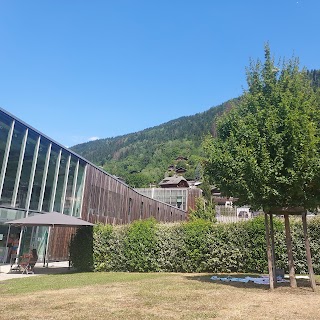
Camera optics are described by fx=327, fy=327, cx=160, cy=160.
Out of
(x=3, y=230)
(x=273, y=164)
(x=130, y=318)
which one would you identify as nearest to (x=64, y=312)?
(x=130, y=318)

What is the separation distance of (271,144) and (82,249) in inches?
426

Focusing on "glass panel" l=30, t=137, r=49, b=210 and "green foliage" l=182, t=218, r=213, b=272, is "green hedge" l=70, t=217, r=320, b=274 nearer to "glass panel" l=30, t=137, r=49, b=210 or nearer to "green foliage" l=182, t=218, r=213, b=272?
"green foliage" l=182, t=218, r=213, b=272

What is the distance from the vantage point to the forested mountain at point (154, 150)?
12162cm

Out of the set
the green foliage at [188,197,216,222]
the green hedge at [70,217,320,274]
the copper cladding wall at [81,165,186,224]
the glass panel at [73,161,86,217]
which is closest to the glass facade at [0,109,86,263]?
the glass panel at [73,161,86,217]

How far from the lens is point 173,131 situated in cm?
16488

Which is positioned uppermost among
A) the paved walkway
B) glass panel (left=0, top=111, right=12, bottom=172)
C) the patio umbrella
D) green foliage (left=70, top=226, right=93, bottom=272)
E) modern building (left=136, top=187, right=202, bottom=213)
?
modern building (left=136, top=187, right=202, bottom=213)

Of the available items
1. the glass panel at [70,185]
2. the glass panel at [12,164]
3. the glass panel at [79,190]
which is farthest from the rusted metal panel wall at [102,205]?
the glass panel at [12,164]

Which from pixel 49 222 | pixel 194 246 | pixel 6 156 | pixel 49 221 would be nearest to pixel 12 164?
pixel 6 156

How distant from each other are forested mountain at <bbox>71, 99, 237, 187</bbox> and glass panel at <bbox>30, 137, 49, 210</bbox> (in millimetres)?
81602

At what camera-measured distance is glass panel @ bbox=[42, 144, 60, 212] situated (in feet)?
71.7

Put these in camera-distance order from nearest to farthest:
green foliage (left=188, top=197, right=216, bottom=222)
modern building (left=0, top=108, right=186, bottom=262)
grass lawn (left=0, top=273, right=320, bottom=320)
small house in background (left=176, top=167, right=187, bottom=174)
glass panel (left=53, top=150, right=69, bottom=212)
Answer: grass lawn (left=0, top=273, right=320, bottom=320) < modern building (left=0, top=108, right=186, bottom=262) < glass panel (left=53, top=150, right=69, bottom=212) < green foliage (left=188, top=197, right=216, bottom=222) < small house in background (left=176, top=167, right=187, bottom=174)

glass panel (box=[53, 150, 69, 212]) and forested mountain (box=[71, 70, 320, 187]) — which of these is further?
forested mountain (box=[71, 70, 320, 187])

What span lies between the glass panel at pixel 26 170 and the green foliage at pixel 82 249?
4819 millimetres

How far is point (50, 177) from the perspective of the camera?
22531mm
